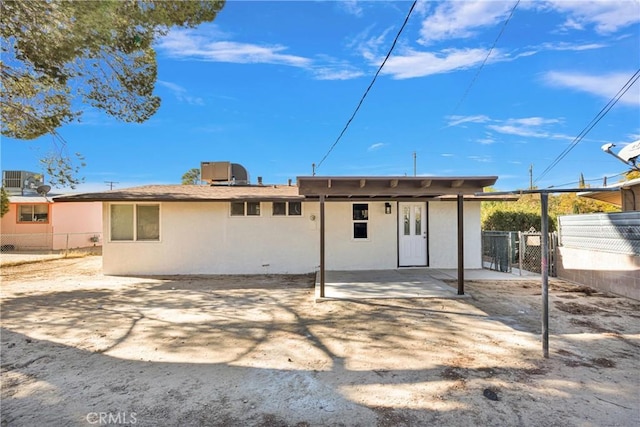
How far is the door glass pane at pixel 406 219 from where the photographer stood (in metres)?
10.1

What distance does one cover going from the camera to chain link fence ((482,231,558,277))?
9.16 m

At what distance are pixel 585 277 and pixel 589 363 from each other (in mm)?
5617

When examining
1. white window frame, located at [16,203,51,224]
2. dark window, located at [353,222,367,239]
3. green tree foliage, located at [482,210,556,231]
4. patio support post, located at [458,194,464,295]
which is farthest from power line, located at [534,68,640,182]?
white window frame, located at [16,203,51,224]

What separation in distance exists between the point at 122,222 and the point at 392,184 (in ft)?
27.2

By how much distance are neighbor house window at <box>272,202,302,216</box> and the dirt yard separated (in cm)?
374

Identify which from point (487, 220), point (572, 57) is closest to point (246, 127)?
point (487, 220)

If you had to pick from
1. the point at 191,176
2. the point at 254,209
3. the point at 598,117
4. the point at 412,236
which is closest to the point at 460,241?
the point at 412,236

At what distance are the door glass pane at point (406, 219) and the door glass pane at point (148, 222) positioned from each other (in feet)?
25.4

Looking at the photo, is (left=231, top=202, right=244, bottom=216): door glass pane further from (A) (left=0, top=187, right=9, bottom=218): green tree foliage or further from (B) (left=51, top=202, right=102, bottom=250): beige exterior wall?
(A) (left=0, top=187, right=9, bottom=218): green tree foliage

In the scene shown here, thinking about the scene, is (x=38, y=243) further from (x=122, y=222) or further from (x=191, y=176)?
(x=191, y=176)

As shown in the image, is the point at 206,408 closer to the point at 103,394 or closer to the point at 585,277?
the point at 103,394

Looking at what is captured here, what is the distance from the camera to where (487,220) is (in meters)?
14.3

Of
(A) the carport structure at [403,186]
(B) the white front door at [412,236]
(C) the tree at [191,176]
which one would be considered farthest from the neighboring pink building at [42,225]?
(C) the tree at [191,176]

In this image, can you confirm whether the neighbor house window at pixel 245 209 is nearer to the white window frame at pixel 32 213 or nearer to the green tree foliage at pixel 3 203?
the green tree foliage at pixel 3 203
